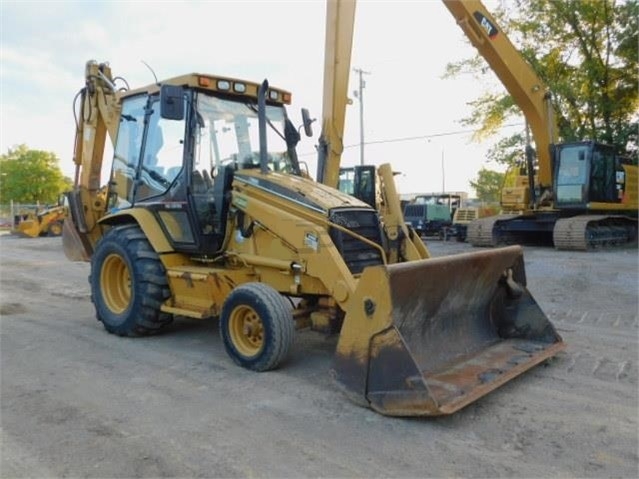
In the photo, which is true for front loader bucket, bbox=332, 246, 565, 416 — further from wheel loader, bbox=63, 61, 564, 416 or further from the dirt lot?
the dirt lot

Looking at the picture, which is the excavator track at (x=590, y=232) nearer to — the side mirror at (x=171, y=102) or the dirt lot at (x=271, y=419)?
the dirt lot at (x=271, y=419)

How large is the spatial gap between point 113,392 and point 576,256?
35.7 feet

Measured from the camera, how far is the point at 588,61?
1991 centimetres

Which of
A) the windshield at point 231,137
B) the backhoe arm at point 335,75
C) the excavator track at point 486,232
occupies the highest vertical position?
the backhoe arm at point 335,75

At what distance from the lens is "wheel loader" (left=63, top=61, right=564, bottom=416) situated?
13.0 feet

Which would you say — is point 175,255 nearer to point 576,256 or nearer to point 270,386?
point 270,386

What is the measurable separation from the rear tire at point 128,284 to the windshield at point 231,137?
1094 mm

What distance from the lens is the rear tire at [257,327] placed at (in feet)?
15.0

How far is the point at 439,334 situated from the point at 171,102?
10.3ft

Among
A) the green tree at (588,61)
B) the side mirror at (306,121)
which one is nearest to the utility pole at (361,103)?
the green tree at (588,61)

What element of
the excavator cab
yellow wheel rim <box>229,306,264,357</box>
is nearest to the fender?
yellow wheel rim <box>229,306,264,357</box>

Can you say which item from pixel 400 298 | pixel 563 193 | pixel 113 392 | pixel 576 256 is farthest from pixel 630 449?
pixel 563 193

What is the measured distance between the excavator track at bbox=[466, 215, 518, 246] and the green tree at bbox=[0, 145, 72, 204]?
41.3 metres

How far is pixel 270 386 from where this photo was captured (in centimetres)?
441
